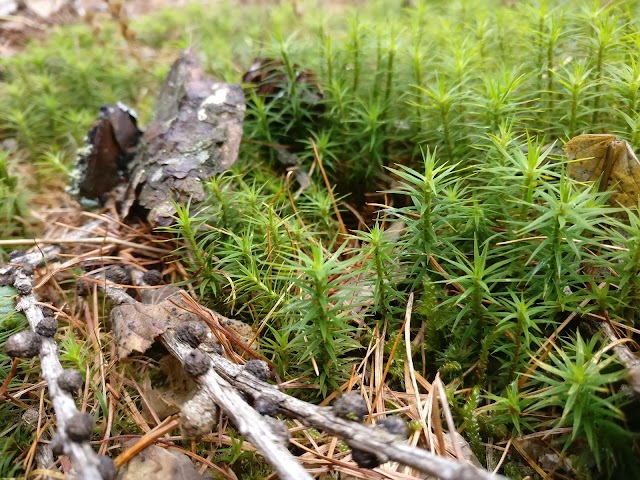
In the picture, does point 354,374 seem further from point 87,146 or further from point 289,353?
point 87,146

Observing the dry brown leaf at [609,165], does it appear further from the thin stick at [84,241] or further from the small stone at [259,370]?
the thin stick at [84,241]

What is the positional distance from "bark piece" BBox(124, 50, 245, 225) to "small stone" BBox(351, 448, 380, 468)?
1276mm

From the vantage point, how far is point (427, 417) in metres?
1.74

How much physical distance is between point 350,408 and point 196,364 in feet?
1.71

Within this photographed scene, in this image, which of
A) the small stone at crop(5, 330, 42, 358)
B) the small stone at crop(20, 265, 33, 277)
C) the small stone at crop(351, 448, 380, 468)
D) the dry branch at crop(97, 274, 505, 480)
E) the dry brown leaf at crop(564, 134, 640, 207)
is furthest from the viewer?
the small stone at crop(20, 265, 33, 277)

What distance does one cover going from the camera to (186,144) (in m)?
2.51

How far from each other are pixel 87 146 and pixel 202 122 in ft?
2.32

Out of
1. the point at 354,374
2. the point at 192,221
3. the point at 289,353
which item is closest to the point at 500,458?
the point at 354,374

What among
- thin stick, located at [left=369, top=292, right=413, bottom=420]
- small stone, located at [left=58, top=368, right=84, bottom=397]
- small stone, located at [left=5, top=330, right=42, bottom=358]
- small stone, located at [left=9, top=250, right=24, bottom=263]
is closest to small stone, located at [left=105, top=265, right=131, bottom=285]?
small stone, located at [left=9, top=250, right=24, bottom=263]

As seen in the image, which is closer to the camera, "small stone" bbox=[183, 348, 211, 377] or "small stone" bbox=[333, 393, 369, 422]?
"small stone" bbox=[333, 393, 369, 422]

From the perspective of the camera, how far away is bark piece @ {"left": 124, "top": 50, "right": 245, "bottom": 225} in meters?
2.37

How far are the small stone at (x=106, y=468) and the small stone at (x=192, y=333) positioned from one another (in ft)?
1.55

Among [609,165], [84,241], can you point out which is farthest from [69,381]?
[609,165]

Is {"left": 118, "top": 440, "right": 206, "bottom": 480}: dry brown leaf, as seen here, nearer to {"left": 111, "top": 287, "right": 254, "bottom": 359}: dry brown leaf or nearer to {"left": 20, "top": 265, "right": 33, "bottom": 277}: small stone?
{"left": 111, "top": 287, "right": 254, "bottom": 359}: dry brown leaf
